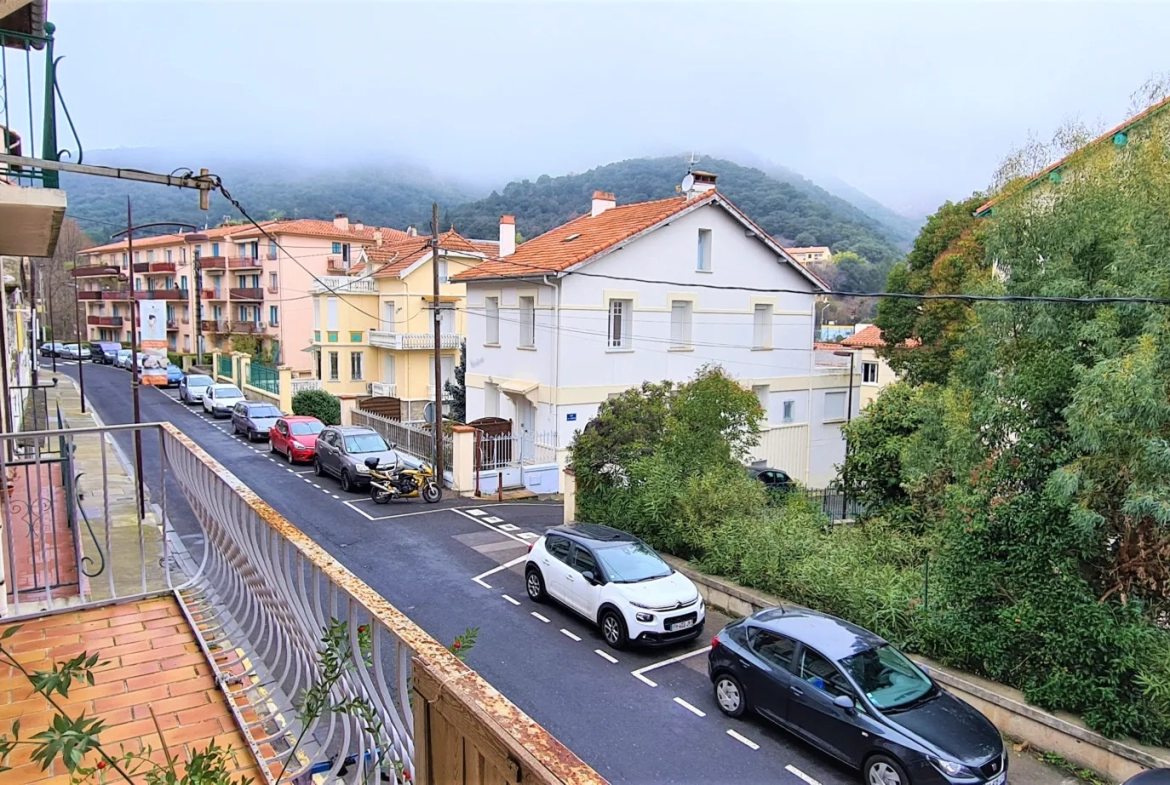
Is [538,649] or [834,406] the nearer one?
[538,649]

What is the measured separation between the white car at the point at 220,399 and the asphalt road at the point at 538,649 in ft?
40.7

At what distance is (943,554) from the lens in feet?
31.5

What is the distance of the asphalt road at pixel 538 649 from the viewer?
25.6ft

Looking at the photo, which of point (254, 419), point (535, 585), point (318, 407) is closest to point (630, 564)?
point (535, 585)

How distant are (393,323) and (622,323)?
55.1ft

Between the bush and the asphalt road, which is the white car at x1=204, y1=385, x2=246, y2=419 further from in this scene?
the asphalt road

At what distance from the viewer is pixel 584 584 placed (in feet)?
35.9

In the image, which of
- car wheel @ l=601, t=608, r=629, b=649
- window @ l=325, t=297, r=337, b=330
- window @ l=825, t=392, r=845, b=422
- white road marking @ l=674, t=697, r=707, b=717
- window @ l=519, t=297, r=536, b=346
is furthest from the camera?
window @ l=325, t=297, r=337, b=330

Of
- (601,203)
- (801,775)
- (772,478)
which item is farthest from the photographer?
(601,203)

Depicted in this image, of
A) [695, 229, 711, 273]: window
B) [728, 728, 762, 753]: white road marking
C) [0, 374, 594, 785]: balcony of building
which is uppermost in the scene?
[695, 229, 711, 273]: window

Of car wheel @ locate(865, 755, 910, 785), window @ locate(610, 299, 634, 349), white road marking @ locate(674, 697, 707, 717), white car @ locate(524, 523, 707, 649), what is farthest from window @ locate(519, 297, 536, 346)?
car wheel @ locate(865, 755, 910, 785)

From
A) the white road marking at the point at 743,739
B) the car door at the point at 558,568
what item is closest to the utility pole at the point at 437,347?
the car door at the point at 558,568

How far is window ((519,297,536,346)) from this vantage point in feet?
74.9

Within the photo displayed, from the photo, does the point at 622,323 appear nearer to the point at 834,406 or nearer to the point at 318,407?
the point at 834,406
